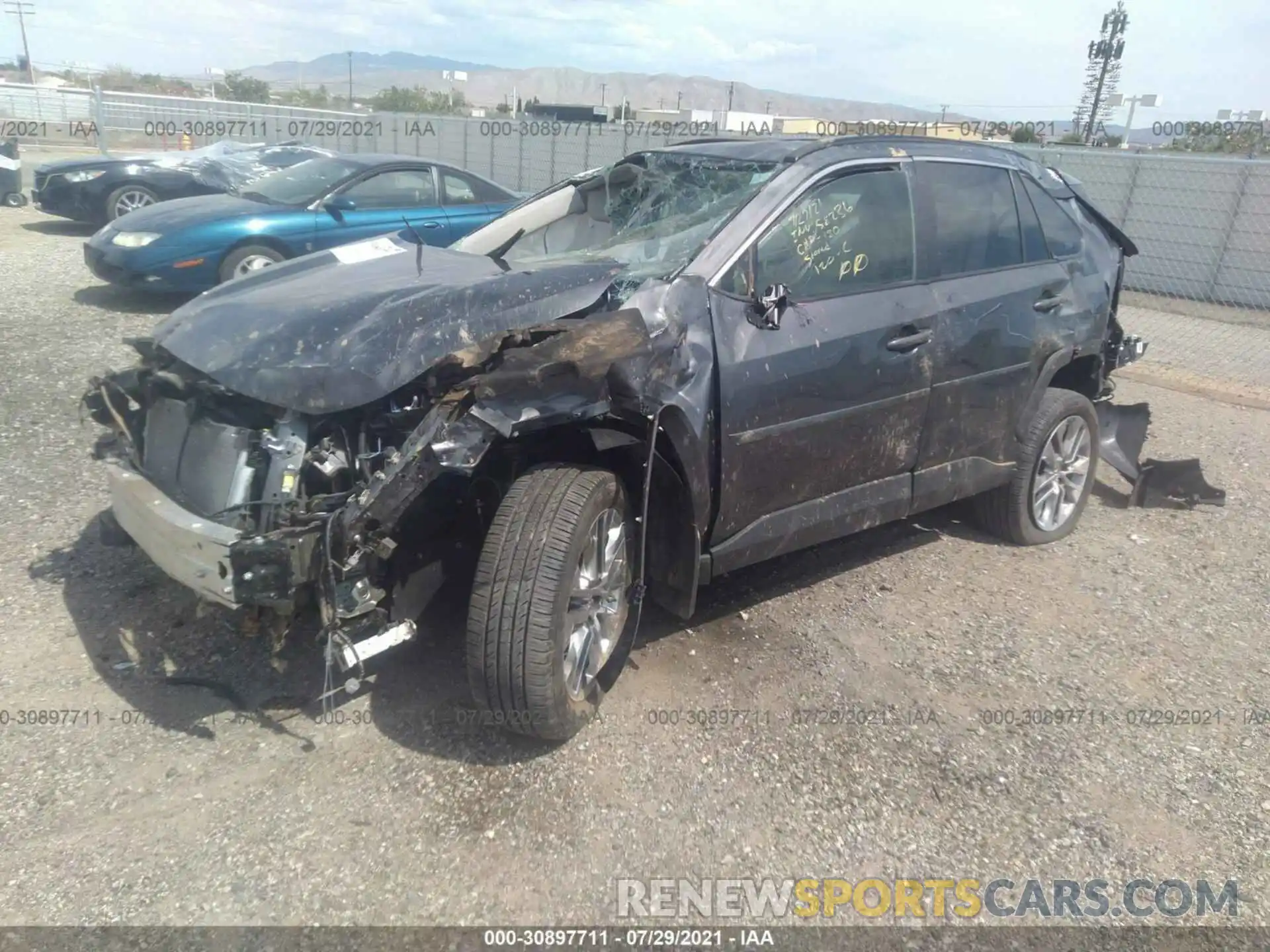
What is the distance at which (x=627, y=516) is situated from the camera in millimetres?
3330

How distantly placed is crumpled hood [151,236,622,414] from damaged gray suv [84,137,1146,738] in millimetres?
12

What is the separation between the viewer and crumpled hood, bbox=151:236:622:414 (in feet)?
9.78

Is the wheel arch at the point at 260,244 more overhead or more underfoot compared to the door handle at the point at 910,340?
more underfoot

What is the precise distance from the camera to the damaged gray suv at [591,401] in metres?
2.91

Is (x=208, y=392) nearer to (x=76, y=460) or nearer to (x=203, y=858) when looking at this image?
(x=203, y=858)

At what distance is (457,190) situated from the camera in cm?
963

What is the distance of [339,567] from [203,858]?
2.86ft

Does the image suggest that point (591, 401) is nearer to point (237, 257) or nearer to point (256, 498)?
point (256, 498)

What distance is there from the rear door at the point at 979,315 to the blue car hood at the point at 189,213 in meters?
6.40

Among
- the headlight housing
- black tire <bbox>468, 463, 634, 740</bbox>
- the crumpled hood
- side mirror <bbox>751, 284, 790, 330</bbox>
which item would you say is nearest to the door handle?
side mirror <bbox>751, 284, 790, 330</bbox>

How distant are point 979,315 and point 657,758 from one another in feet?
7.86

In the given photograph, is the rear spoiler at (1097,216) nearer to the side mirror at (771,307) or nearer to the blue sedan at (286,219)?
the side mirror at (771,307)

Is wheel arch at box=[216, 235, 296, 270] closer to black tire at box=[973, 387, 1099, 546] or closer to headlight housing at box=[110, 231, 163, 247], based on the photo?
headlight housing at box=[110, 231, 163, 247]

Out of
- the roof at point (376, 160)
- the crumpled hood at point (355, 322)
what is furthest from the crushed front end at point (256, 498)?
the roof at point (376, 160)
